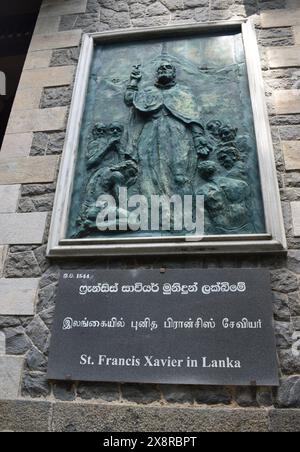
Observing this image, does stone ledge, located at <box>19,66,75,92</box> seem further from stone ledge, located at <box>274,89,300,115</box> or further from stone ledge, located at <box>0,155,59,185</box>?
stone ledge, located at <box>274,89,300,115</box>

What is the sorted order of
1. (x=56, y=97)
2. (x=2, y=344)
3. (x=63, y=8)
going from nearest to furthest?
(x=2, y=344)
(x=56, y=97)
(x=63, y=8)

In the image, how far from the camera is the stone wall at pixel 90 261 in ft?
8.21

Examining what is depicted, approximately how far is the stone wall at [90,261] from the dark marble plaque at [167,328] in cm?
9

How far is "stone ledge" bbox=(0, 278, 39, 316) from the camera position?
3037mm

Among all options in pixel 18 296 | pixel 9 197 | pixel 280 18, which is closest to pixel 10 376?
pixel 18 296

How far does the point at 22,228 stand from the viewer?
3406 millimetres

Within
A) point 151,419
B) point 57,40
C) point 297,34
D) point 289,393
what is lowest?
point 151,419

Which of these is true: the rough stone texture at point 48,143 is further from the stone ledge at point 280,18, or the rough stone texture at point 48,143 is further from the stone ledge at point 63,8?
the stone ledge at point 280,18

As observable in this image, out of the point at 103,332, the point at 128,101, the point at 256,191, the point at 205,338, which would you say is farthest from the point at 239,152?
the point at 103,332

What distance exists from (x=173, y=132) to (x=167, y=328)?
1.90m

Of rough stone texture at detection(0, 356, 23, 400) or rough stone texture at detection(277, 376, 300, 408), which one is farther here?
rough stone texture at detection(0, 356, 23, 400)

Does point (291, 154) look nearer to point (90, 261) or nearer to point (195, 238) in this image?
point (195, 238)

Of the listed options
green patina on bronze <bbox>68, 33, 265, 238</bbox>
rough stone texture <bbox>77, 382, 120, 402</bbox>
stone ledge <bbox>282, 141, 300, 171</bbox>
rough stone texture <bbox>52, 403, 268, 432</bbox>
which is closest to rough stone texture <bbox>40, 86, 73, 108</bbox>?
green patina on bronze <bbox>68, 33, 265, 238</bbox>

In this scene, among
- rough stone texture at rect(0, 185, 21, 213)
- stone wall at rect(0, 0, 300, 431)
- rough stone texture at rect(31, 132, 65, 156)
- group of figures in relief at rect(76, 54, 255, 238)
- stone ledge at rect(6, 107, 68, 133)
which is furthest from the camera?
stone ledge at rect(6, 107, 68, 133)
